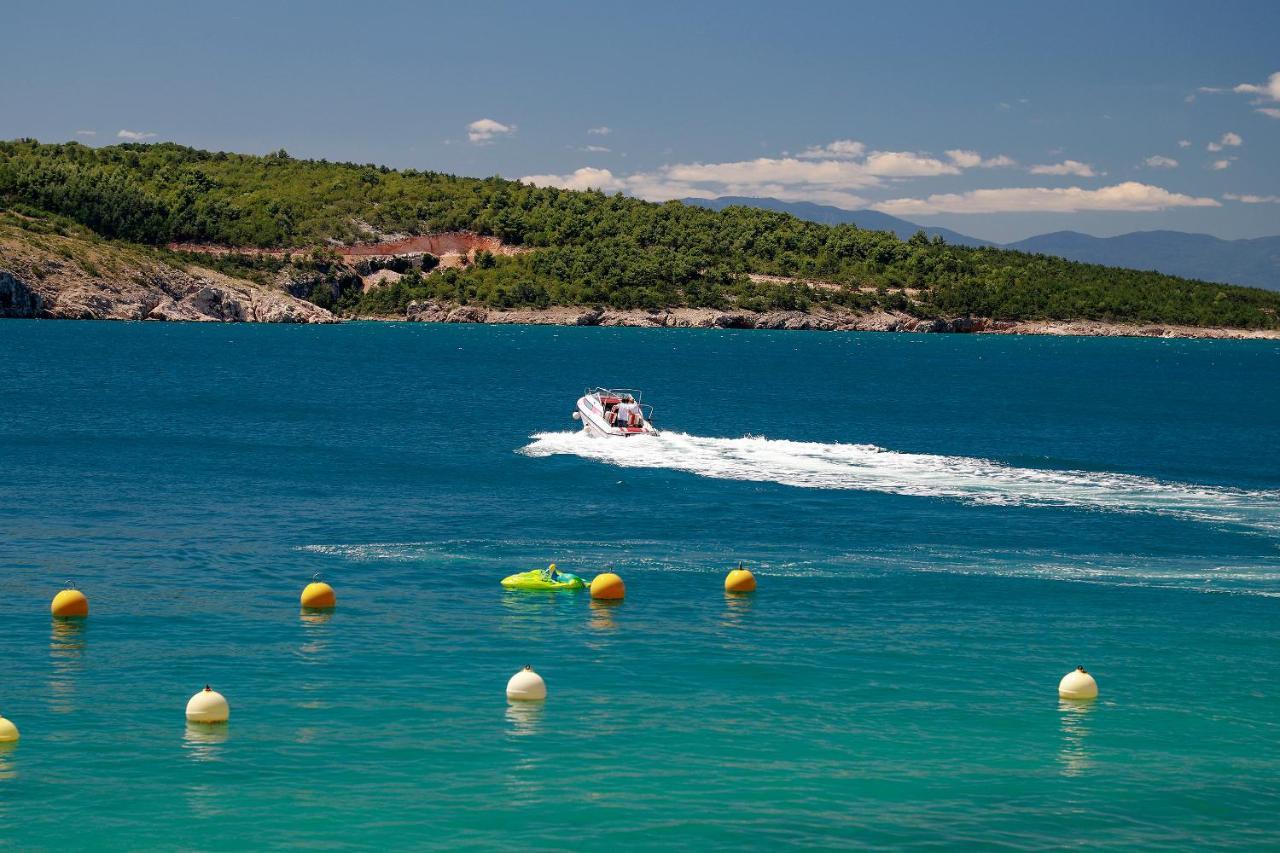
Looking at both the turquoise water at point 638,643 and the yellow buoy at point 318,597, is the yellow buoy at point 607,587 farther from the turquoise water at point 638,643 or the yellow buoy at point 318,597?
the yellow buoy at point 318,597

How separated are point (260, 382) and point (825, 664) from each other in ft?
297

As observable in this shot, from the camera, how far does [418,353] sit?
554 ft

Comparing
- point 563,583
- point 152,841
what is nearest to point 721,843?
point 152,841

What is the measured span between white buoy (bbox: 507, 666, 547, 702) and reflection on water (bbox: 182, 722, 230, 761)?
5.72 m

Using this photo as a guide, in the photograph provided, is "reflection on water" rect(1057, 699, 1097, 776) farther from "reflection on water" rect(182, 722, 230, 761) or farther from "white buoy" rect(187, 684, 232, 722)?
"white buoy" rect(187, 684, 232, 722)

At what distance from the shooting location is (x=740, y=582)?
39.2m

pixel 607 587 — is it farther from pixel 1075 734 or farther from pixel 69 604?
pixel 1075 734

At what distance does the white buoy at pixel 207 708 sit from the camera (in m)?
27.1

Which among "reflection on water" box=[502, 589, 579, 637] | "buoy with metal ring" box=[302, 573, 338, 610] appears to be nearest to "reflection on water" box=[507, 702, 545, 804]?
"reflection on water" box=[502, 589, 579, 637]

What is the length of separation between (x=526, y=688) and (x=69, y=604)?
13.3m

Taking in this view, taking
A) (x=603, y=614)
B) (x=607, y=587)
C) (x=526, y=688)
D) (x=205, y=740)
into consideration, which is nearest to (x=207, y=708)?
(x=205, y=740)

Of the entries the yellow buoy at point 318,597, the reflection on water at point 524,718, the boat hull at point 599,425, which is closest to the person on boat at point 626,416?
the boat hull at point 599,425

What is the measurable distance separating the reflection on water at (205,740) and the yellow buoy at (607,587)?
12.9 metres

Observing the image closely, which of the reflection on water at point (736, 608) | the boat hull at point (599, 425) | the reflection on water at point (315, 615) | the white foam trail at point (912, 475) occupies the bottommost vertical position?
the reflection on water at point (315, 615)
